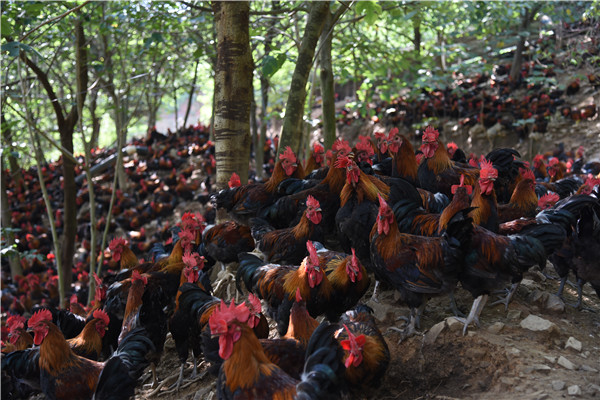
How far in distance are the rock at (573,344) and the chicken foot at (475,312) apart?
0.72 metres

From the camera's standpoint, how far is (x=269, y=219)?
6211mm

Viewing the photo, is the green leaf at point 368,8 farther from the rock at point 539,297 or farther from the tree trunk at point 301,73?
the rock at point 539,297

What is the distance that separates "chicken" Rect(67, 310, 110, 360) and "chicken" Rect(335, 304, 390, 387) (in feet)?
9.01

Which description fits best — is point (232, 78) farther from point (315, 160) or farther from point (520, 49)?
point (520, 49)

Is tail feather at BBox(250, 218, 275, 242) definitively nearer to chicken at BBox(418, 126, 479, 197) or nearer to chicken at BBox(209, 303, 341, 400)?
chicken at BBox(418, 126, 479, 197)

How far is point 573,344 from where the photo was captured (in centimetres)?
412

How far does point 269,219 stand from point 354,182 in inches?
62.6

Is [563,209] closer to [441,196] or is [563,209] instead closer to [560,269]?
[560,269]

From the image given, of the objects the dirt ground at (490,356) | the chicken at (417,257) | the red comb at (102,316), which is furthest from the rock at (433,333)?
the red comb at (102,316)

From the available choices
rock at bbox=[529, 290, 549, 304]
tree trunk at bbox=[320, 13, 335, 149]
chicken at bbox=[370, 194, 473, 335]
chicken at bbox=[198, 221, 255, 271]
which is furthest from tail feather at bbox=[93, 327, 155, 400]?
tree trunk at bbox=[320, 13, 335, 149]

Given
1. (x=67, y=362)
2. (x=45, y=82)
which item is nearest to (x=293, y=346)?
(x=67, y=362)

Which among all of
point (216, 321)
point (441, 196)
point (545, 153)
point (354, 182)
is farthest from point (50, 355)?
point (545, 153)

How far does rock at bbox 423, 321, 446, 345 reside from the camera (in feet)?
14.1

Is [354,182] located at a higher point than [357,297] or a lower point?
higher
